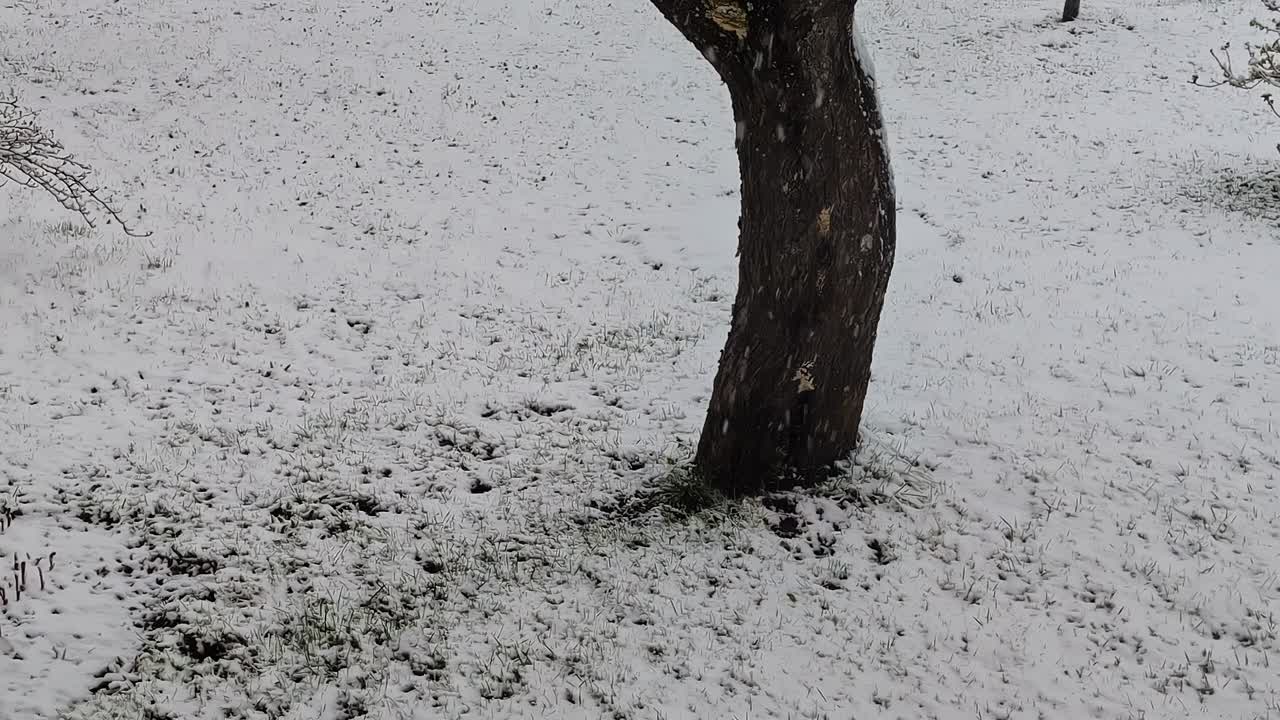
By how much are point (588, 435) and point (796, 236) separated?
2788 mm

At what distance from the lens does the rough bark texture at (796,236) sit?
16.8 ft

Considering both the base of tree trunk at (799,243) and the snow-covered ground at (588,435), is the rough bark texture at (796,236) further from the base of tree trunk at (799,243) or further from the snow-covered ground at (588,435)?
the snow-covered ground at (588,435)

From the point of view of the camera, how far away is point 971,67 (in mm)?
21094

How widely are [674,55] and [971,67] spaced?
23.8ft

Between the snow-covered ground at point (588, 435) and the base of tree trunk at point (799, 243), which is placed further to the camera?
the base of tree trunk at point (799, 243)

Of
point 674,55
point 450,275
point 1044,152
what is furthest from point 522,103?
point 1044,152

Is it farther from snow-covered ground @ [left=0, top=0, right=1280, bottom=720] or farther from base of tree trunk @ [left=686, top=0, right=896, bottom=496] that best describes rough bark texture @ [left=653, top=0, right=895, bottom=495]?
snow-covered ground @ [left=0, top=0, right=1280, bottom=720]

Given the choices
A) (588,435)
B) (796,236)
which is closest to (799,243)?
(796,236)

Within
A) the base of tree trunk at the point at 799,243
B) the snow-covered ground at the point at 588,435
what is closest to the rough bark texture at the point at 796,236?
the base of tree trunk at the point at 799,243

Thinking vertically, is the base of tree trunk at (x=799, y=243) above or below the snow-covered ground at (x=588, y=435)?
above

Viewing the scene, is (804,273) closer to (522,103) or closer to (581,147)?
(581,147)

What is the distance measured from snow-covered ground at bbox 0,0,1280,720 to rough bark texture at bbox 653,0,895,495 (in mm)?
501

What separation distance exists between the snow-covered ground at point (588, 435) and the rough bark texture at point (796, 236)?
0.50 m

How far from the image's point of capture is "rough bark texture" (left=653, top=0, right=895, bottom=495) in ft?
16.8
